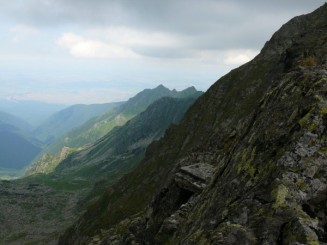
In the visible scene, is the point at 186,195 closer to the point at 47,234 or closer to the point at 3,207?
the point at 47,234

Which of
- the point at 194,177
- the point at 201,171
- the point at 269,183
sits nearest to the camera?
the point at 269,183

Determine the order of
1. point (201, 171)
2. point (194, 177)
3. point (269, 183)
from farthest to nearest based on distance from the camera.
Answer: point (201, 171)
point (194, 177)
point (269, 183)

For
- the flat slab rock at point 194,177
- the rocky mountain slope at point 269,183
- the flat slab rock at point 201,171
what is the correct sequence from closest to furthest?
the rocky mountain slope at point 269,183
the flat slab rock at point 194,177
the flat slab rock at point 201,171

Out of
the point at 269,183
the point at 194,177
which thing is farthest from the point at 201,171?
the point at 269,183

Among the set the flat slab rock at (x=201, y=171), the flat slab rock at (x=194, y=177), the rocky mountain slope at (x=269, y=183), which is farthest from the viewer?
the flat slab rock at (x=201, y=171)

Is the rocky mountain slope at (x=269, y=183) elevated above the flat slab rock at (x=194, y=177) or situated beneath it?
elevated above

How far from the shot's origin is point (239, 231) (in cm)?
1284

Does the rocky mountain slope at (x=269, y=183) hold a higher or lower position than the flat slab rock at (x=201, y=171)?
higher

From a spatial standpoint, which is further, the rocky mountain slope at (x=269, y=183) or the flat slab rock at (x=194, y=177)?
the flat slab rock at (x=194, y=177)

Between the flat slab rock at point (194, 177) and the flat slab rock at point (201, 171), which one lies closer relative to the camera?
the flat slab rock at point (194, 177)

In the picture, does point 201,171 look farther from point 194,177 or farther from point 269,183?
point 269,183

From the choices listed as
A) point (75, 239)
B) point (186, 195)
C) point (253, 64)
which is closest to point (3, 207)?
point (75, 239)

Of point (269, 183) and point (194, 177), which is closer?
point (269, 183)

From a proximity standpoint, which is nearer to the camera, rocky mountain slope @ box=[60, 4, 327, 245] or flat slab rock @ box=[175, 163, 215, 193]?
rocky mountain slope @ box=[60, 4, 327, 245]
